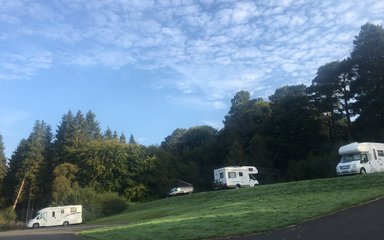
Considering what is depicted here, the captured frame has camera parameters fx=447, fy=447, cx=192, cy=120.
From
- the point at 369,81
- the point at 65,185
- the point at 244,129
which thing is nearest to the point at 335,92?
the point at 369,81

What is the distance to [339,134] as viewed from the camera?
73625 mm

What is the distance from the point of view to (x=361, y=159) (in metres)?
36.9

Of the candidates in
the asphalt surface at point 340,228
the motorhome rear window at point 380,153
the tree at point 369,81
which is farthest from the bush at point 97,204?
the asphalt surface at point 340,228

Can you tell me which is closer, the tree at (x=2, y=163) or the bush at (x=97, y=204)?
the bush at (x=97, y=204)

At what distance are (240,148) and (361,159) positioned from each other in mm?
41226

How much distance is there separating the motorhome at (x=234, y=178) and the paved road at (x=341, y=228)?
33.9m

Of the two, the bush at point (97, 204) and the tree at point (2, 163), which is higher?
the tree at point (2, 163)

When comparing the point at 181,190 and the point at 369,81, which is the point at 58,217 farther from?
the point at 369,81

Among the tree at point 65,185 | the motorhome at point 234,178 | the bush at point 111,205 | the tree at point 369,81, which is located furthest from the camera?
the tree at point 369,81

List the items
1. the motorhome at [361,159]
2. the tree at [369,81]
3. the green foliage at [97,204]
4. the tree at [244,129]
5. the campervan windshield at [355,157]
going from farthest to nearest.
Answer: the tree at [244,129]
the tree at [369,81]
the green foliage at [97,204]
the campervan windshield at [355,157]
the motorhome at [361,159]

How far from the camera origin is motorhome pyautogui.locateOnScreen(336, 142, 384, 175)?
3659 centimetres

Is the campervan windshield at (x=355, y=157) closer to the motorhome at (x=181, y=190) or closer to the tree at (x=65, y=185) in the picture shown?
the tree at (x=65, y=185)

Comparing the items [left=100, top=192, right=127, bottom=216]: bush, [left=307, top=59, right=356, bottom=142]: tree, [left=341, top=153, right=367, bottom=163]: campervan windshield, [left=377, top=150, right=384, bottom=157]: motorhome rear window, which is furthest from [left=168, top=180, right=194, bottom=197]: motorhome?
[left=377, top=150, right=384, bottom=157]: motorhome rear window

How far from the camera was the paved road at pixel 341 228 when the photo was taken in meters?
13.9
